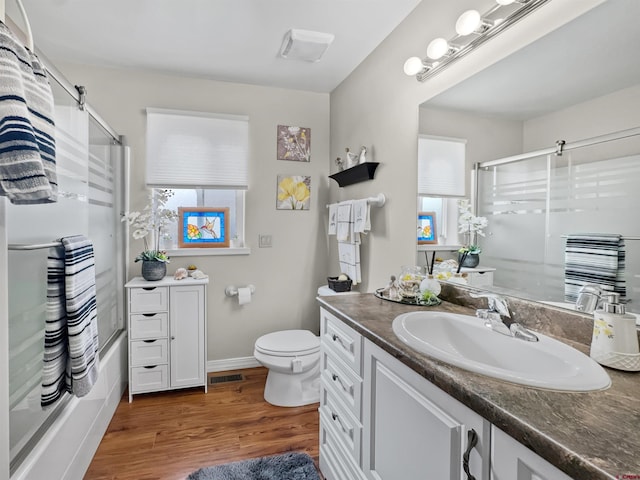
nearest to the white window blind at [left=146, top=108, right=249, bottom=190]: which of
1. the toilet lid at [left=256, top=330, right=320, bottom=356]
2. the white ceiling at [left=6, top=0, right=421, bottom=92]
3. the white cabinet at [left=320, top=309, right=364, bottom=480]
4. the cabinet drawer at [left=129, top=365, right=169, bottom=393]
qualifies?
the white ceiling at [left=6, top=0, right=421, bottom=92]

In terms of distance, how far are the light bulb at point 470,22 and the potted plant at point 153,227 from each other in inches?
83.2

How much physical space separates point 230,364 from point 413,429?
85.9 inches

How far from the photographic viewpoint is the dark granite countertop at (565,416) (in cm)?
52

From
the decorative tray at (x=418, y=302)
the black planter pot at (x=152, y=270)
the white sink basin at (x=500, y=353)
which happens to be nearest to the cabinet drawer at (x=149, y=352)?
the black planter pot at (x=152, y=270)

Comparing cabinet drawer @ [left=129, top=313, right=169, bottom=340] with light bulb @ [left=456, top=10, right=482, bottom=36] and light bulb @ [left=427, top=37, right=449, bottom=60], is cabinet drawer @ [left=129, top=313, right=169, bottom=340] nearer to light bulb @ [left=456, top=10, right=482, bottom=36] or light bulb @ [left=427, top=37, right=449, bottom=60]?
light bulb @ [left=427, top=37, right=449, bottom=60]

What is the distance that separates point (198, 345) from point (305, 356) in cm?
80

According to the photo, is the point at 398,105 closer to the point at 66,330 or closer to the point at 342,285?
the point at 342,285

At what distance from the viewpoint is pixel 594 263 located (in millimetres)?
1050

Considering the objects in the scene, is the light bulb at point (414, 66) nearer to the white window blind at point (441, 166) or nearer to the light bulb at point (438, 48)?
the light bulb at point (438, 48)

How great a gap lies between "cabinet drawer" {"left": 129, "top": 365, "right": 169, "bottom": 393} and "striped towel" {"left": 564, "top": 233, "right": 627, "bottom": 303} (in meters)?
2.37

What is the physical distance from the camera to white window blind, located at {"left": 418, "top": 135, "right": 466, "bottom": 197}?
1.57 metres

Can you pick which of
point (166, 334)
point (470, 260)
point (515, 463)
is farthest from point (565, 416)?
point (166, 334)

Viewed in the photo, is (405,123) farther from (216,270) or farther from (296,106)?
(216,270)

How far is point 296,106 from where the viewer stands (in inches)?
116
